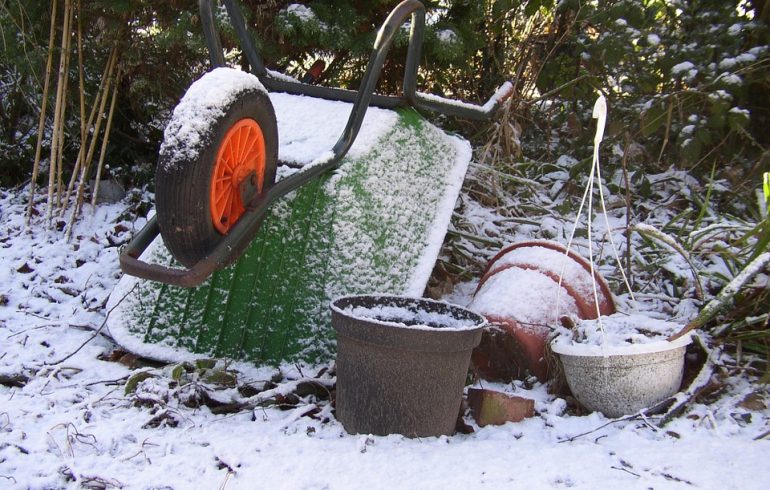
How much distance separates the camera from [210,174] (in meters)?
1.35

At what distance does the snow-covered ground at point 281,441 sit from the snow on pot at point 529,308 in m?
0.07

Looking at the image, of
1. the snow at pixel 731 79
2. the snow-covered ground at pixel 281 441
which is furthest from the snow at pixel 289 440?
the snow at pixel 731 79

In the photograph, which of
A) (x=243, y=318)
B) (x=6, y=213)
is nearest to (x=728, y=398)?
(x=243, y=318)

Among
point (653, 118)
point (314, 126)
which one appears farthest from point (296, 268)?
point (653, 118)

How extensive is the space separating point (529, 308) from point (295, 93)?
0.99 metres

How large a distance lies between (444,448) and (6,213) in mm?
2420

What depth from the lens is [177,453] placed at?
1.26 metres

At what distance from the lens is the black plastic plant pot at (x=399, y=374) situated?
132 cm

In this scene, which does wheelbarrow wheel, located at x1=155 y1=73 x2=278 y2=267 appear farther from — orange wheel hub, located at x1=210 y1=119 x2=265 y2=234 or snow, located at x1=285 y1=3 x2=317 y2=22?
snow, located at x1=285 y1=3 x2=317 y2=22

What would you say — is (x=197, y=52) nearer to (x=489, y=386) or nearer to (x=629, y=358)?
(x=489, y=386)

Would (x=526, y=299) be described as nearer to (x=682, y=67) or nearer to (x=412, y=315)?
(x=412, y=315)

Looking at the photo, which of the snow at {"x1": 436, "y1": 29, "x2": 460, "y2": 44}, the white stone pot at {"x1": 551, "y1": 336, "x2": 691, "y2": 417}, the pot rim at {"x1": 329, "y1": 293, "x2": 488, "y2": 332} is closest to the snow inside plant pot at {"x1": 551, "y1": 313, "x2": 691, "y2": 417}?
the white stone pot at {"x1": 551, "y1": 336, "x2": 691, "y2": 417}

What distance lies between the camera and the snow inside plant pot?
152 centimetres

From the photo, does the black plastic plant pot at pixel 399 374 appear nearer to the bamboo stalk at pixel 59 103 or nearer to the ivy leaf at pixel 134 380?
the ivy leaf at pixel 134 380
